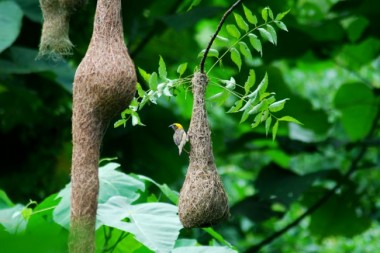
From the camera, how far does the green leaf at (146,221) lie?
1368 mm

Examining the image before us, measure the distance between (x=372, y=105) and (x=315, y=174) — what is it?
541 millimetres

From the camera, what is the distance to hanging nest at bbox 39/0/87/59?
1.36 meters

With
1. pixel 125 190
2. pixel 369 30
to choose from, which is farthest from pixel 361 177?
pixel 125 190

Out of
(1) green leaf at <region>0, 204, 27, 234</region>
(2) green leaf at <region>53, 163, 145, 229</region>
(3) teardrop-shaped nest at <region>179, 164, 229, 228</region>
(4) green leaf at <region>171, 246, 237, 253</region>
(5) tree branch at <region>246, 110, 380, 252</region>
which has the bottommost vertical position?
(5) tree branch at <region>246, 110, 380, 252</region>

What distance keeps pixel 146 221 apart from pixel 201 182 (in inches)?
12.6

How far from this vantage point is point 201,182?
1152mm

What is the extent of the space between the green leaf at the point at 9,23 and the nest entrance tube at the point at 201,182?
52.9 inches

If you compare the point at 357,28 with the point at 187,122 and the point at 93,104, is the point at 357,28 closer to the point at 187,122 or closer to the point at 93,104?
the point at 187,122

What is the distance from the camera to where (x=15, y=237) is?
1.61 ft

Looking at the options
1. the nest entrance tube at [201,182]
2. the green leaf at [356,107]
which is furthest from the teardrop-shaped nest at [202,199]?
the green leaf at [356,107]

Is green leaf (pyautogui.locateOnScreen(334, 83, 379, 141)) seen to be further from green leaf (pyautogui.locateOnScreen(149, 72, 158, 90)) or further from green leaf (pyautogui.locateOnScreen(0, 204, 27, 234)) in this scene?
green leaf (pyautogui.locateOnScreen(149, 72, 158, 90))

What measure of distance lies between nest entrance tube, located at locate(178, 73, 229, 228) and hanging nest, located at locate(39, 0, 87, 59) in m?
0.31

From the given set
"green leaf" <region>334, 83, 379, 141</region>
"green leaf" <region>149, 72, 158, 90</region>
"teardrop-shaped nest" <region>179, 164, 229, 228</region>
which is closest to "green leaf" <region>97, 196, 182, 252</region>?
"teardrop-shaped nest" <region>179, 164, 229, 228</region>

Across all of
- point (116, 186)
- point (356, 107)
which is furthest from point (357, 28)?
point (116, 186)
